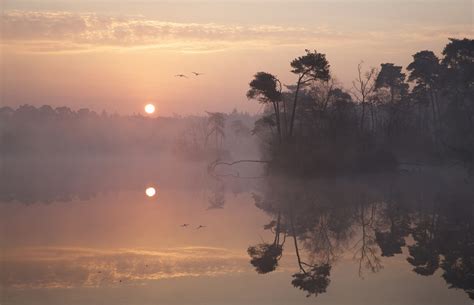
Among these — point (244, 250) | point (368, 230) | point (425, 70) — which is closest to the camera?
point (244, 250)

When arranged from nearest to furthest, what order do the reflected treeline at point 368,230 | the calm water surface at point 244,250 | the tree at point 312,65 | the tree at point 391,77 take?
1. the calm water surface at point 244,250
2. the reflected treeline at point 368,230
3. the tree at point 312,65
4. the tree at point 391,77

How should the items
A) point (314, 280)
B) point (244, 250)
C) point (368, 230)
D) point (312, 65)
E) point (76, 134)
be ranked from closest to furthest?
point (314, 280), point (244, 250), point (368, 230), point (312, 65), point (76, 134)

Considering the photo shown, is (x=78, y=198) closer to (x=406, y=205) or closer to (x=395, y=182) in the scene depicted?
(x=406, y=205)

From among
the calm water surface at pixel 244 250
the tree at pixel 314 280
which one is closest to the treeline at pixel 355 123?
the calm water surface at pixel 244 250

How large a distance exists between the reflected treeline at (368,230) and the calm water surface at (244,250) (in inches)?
1.8

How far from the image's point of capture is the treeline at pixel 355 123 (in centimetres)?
4016

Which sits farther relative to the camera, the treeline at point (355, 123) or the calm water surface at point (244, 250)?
the treeline at point (355, 123)

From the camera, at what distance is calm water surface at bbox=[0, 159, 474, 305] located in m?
11.6

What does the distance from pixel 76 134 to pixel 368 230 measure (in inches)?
4822

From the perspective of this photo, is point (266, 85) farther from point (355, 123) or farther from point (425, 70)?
point (425, 70)

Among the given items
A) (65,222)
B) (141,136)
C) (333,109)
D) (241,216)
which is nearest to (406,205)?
(241,216)

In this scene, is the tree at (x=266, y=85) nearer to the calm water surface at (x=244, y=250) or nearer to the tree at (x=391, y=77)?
the calm water surface at (x=244, y=250)

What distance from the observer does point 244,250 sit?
15.8m

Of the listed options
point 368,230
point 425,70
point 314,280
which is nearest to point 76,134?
point 425,70
